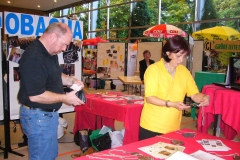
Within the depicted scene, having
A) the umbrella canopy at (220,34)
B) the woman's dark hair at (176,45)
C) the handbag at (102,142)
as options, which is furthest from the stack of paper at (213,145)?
the umbrella canopy at (220,34)

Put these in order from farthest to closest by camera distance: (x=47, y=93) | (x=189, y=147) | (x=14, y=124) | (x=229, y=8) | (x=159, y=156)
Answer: (x=229, y=8) → (x=14, y=124) → (x=47, y=93) → (x=189, y=147) → (x=159, y=156)

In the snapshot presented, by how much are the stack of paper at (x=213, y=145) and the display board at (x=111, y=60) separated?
24.4ft

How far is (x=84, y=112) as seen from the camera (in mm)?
4098

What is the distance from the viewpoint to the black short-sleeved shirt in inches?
69.0

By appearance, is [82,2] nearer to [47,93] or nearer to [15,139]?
[15,139]

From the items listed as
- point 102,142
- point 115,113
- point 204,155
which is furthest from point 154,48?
point 204,155

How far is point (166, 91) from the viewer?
2061 mm

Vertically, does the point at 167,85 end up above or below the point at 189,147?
above

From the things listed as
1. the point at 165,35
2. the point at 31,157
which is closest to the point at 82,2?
the point at 165,35

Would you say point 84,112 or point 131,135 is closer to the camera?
point 131,135

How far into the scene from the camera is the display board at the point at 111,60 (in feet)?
30.0

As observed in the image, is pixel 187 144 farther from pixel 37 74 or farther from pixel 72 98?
pixel 37 74

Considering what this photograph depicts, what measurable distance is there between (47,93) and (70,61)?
2.15 meters

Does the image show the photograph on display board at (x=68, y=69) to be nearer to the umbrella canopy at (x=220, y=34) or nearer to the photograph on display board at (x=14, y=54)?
the photograph on display board at (x=14, y=54)
